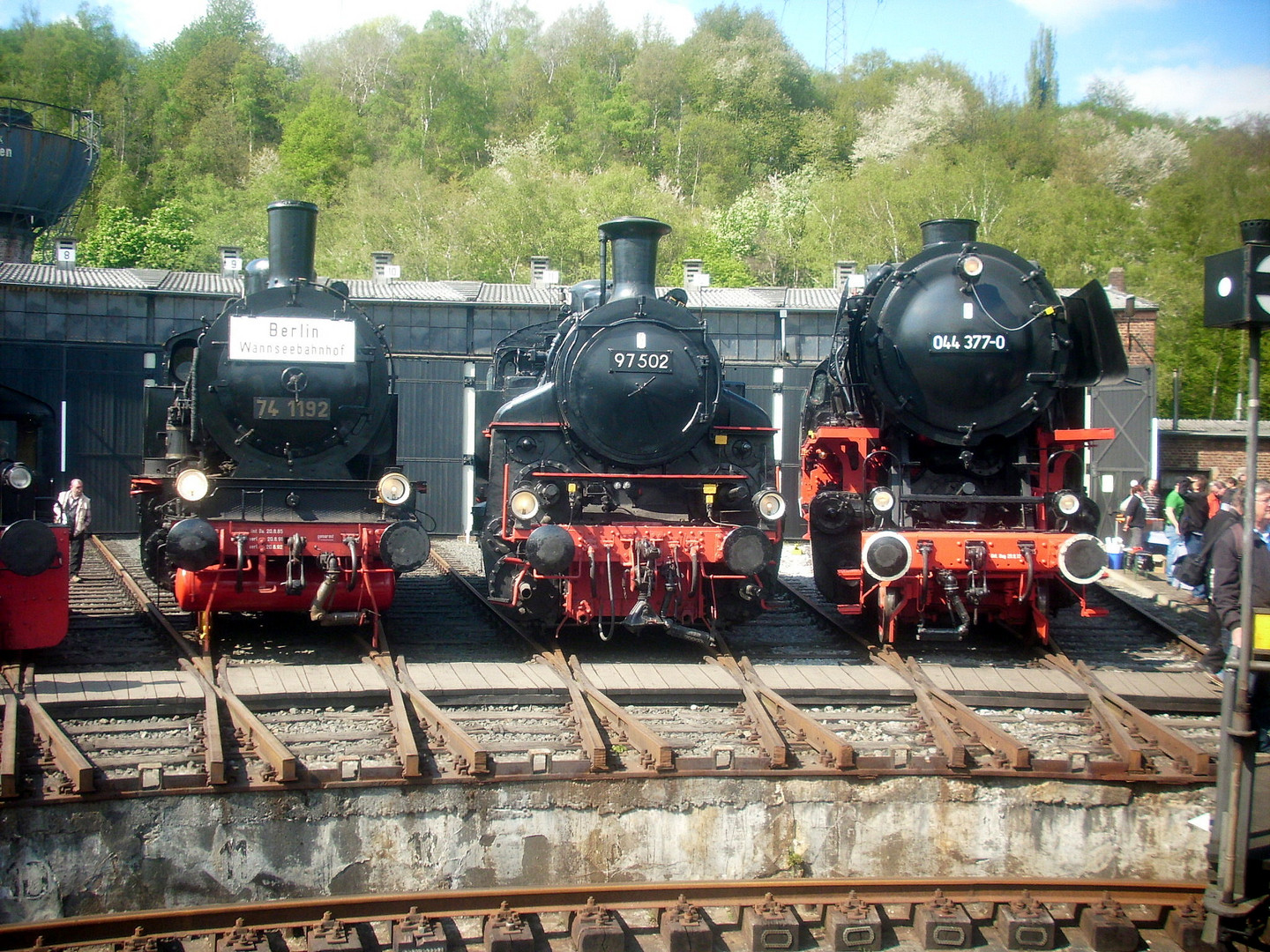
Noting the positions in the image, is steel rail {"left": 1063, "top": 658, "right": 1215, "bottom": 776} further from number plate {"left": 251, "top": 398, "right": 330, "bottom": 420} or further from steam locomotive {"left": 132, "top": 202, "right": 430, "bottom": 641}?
number plate {"left": 251, "top": 398, "right": 330, "bottom": 420}

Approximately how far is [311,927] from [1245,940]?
172 inches

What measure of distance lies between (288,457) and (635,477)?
9.24ft

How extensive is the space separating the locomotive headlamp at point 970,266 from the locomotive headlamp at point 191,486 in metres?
6.07

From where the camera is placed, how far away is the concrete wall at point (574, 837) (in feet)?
17.7

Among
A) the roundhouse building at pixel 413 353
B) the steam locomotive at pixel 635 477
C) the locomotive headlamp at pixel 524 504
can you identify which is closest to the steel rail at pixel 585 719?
the steam locomotive at pixel 635 477

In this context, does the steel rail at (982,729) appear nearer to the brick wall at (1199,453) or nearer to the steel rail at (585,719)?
the steel rail at (585,719)

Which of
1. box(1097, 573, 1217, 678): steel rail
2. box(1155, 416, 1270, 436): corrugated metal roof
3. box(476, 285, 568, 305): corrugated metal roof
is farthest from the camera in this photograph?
box(1155, 416, 1270, 436): corrugated metal roof

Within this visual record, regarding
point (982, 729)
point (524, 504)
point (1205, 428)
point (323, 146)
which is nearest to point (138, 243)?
point (323, 146)

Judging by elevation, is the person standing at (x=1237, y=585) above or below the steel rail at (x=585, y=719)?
above

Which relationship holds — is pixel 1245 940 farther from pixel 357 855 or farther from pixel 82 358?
pixel 82 358

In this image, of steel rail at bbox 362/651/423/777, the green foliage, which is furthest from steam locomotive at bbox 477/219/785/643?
the green foliage

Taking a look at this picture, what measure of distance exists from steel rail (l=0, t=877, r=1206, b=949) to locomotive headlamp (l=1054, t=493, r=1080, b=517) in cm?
333

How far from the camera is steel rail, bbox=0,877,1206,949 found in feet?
16.0

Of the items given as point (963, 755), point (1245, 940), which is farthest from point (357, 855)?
point (1245, 940)
